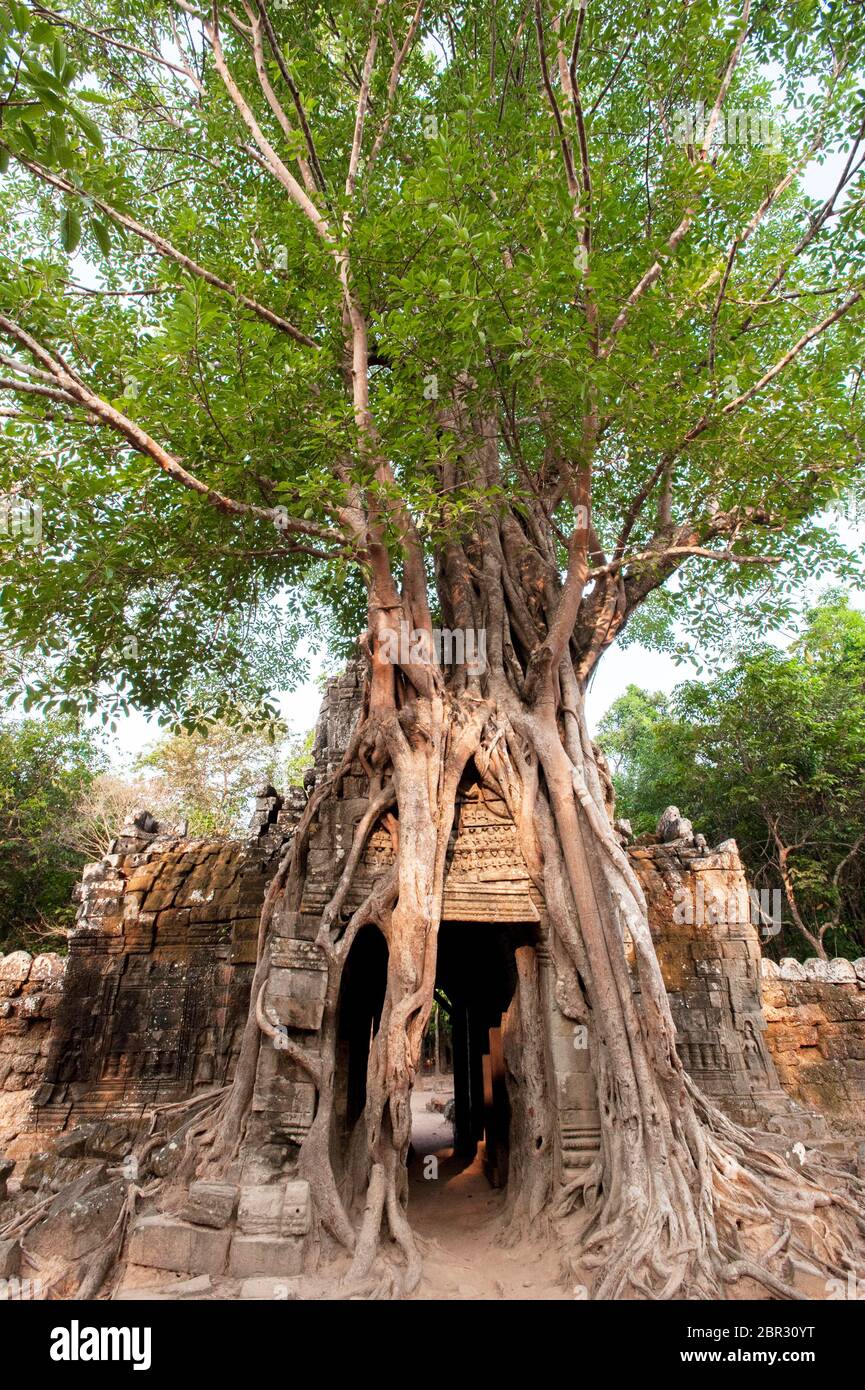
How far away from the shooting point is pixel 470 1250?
14.9 ft

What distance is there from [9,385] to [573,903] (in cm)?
437

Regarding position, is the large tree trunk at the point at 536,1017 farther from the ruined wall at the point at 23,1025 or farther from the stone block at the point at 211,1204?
the ruined wall at the point at 23,1025

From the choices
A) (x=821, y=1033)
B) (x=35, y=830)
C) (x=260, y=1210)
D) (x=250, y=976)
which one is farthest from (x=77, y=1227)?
(x=35, y=830)

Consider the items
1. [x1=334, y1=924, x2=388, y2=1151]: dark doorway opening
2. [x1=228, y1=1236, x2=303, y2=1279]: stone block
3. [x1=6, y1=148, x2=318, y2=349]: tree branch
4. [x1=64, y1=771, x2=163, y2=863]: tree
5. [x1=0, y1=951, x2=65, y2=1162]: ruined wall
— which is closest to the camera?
[x1=228, y1=1236, x2=303, y2=1279]: stone block

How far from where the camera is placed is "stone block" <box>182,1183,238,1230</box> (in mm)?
3936

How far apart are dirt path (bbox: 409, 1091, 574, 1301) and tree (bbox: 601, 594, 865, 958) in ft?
25.2

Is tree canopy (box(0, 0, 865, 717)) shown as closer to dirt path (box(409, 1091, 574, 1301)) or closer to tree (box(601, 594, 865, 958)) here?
dirt path (box(409, 1091, 574, 1301))

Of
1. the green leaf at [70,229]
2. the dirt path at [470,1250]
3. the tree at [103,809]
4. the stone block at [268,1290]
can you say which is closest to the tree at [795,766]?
the dirt path at [470,1250]

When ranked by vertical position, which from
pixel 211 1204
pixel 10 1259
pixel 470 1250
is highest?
pixel 211 1204

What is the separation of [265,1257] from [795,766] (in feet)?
37.2

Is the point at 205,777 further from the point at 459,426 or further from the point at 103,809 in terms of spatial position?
the point at 459,426

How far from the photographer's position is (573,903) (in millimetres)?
5102

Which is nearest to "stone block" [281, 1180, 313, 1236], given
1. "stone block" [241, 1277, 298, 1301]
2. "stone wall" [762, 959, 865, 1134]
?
"stone block" [241, 1277, 298, 1301]
